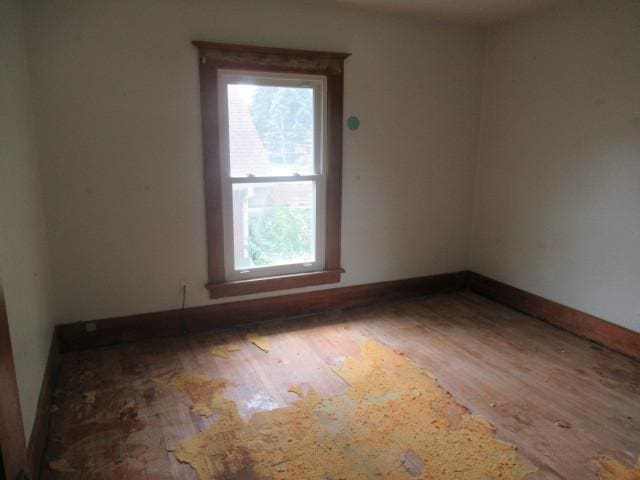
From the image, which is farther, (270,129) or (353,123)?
(353,123)

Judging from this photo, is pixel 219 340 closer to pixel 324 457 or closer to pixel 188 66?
pixel 324 457

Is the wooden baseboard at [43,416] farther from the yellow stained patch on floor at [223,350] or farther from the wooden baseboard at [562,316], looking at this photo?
the wooden baseboard at [562,316]

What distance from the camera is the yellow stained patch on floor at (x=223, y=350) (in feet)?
10.4

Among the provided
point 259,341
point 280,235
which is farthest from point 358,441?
point 280,235

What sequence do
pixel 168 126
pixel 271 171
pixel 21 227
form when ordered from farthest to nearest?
pixel 271 171 < pixel 168 126 < pixel 21 227

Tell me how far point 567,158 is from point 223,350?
118 inches

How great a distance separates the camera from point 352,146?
3838 mm

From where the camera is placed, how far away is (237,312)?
3.64 metres

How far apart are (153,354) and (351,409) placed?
1496mm

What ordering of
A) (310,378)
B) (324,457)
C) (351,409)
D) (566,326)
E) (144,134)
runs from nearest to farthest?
(324,457)
(351,409)
(310,378)
(144,134)
(566,326)

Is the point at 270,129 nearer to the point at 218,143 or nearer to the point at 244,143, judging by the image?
the point at 244,143

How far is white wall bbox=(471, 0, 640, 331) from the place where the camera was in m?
3.14

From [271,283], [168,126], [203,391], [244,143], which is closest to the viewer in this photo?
[203,391]

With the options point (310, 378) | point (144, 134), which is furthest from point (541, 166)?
point (144, 134)
